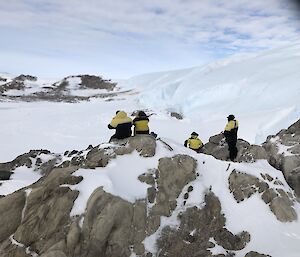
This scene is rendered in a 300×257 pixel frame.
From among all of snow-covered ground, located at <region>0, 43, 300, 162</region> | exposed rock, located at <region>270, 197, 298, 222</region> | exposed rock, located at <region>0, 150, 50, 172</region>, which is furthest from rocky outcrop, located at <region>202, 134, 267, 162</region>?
exposed rock, located at <region>0, 150, 50, 172</region>

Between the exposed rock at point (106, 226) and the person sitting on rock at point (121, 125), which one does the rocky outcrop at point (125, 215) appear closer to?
the exposed rock at point (106, 226)

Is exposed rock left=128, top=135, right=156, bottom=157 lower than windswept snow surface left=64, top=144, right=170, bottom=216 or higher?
higher

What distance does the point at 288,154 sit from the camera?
406 inches

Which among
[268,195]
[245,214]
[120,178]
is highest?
[120,178]

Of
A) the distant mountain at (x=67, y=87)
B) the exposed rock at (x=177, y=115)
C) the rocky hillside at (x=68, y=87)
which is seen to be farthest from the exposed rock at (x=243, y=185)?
the distant mountain at (x=67, y=87)

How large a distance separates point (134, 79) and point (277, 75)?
43.4m

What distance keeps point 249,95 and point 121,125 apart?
17344 mm

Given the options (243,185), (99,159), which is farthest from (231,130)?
(99,159)

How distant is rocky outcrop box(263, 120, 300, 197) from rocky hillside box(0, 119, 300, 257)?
0.71 ft

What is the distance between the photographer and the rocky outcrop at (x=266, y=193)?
8141mm

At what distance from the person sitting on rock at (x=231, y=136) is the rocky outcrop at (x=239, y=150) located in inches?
7.2

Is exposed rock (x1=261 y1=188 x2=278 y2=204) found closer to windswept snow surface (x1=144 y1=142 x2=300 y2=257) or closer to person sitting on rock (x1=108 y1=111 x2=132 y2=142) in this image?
windswept snow surface (x1=144 y1=142 x2=300 y2=257)

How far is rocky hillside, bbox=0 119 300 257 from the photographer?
23.2 feet

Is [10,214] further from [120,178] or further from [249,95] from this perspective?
[249,95]
